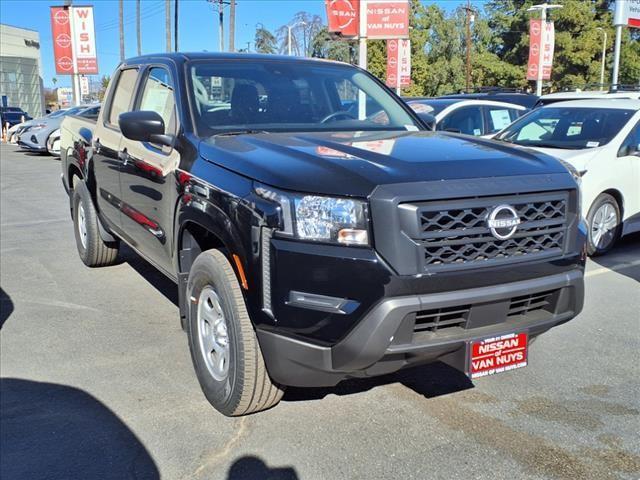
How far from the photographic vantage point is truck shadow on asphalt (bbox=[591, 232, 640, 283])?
21.8 ft

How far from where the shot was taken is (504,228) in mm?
3008

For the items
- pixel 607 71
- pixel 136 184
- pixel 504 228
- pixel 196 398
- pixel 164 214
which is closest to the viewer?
pixel 504 228

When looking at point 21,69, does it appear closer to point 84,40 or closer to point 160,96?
point 84,40

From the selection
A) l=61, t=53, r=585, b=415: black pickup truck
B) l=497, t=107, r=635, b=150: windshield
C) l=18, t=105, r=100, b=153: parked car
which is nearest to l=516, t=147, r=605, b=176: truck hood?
l=497, t=107, r=635, b=150: windshield

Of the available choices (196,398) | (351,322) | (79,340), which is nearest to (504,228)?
(351,322)

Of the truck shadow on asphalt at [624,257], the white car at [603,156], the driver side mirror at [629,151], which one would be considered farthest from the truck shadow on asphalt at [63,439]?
the driver side mirror at [629,151]

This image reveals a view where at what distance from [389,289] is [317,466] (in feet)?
3.17

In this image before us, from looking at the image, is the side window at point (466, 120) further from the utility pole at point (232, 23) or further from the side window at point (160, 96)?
the utility pole at point (232, 23)

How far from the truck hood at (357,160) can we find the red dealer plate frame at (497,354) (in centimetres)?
78

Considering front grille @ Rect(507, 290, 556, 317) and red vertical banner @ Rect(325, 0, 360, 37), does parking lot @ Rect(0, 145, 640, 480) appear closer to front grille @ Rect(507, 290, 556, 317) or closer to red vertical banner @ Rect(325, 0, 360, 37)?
front grille @ Rect(507, 290, 556, 317)

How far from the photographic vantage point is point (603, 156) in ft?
23.2

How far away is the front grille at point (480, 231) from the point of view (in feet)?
9.37

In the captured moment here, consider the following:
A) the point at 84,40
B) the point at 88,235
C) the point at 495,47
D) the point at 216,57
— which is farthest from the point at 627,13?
the point at 495,47

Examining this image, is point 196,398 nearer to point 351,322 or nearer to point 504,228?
point 351,322
